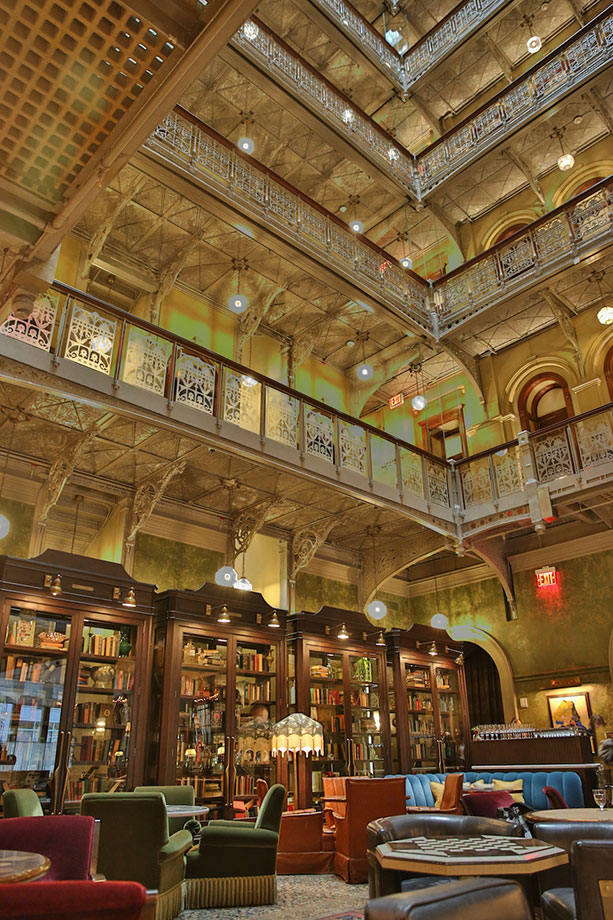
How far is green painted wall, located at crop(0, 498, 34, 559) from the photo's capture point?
8.73 m

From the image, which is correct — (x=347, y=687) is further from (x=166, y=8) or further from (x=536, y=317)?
(x=166, y=8)

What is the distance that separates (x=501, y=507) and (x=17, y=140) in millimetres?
9972

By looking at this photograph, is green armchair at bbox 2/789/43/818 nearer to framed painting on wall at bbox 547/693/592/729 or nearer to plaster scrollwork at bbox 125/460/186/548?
plaster scrollwork at bbox 125/460/186/548

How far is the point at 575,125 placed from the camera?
12.3 metres

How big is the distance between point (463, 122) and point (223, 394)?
8068mm

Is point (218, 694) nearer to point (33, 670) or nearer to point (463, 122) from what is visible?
point (33, 670)

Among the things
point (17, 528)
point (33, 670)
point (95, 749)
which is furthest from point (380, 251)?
point (95, 749)

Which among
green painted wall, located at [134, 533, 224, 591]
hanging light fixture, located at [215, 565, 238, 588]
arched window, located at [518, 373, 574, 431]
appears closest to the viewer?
hanging light fixture, located at [215, 565, 238, 588]

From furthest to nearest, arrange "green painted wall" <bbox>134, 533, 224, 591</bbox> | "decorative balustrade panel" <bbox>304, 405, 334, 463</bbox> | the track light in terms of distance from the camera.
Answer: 1. the track light
2. "green painted wall" <bbox>134, 533, 224, 591</bbox>
3. "decorative balustrade panel" <bbox>304, 405, 334, 463</bbox>

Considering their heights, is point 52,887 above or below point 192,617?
below

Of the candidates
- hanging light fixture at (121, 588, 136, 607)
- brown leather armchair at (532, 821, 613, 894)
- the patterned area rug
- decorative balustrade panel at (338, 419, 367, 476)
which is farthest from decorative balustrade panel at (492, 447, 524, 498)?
brown leather armchair at (532, 821, 613, 894)

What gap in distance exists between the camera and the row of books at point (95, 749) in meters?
7.43

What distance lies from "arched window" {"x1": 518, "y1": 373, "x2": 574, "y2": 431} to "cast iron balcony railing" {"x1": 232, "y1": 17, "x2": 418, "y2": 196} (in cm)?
459

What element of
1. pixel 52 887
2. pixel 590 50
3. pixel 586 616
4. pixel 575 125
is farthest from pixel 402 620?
pixel 52 887
